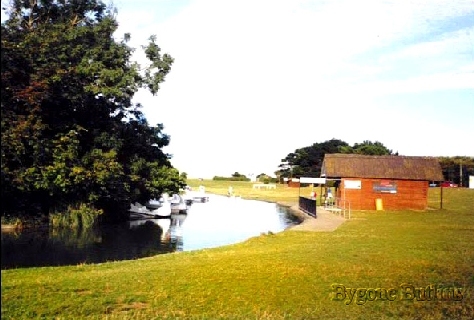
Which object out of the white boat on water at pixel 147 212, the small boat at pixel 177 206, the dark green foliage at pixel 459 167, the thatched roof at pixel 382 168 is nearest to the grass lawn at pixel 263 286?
the white boat on water at pixel 147 212

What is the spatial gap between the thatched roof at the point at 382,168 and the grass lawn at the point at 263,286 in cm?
2646

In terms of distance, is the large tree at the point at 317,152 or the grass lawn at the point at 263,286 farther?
the large tree at the point at 317,152

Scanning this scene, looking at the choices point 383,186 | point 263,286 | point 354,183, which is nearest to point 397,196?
point 383,186

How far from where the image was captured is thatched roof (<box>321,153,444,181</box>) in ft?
143

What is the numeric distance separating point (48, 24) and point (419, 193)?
34.2 m

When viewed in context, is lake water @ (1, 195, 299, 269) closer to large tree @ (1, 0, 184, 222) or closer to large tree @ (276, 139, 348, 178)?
large tree @ (1, 0, 184, 222)

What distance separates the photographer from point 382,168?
1747 inches

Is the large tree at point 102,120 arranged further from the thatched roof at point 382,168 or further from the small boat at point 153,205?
the thatched roof at point 382,168

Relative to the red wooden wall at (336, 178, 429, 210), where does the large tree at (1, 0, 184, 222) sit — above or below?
above

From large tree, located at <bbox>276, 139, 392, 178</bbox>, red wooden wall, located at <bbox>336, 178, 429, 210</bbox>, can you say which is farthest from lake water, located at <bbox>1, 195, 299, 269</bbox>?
large tree, located at <bbox>276, 139, 392, 178</bbox>

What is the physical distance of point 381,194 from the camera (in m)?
43.6

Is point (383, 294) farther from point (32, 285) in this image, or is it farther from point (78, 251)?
point (78, 251)

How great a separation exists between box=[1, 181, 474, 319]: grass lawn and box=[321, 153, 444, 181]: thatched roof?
2646 cm

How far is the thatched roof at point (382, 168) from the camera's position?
143 ft
